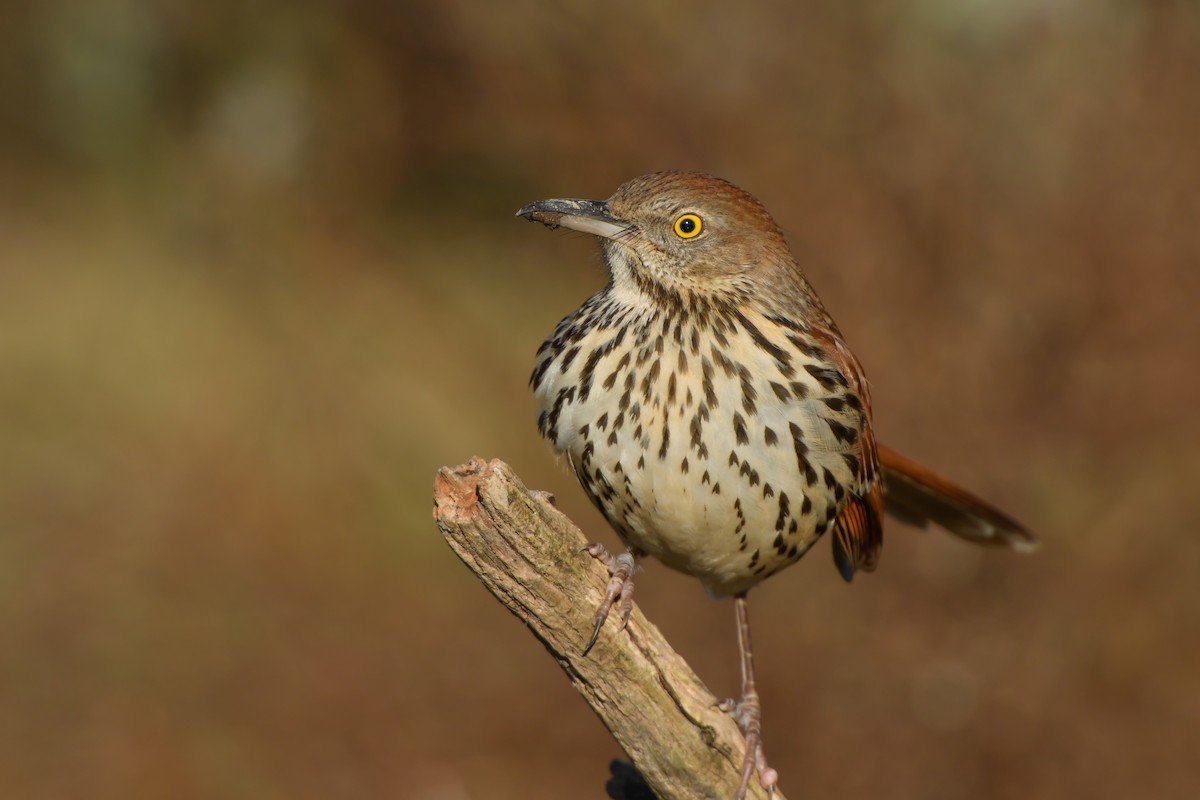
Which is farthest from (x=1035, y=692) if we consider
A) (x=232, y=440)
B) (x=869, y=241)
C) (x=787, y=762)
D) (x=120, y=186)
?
(x=120, y=186)

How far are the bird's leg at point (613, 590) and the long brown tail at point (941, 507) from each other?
1647 mm

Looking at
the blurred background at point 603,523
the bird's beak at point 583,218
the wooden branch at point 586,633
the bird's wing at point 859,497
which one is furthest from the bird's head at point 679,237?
the blurred background at point 603,523

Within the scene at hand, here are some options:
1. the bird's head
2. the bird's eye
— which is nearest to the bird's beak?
the bird's head

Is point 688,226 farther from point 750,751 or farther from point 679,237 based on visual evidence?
point 750,751

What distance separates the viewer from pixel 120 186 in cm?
1188

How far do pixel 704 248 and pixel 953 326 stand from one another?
4315 millimetres

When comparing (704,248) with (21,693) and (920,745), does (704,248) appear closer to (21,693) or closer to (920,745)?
(920,745)

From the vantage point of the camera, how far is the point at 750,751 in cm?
416

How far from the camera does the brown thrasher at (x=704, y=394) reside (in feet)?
13.3

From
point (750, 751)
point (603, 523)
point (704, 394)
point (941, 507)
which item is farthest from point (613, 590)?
point (603, 523)

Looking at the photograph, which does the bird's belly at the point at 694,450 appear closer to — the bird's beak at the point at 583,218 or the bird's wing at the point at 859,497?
the bird's wing at the point at 859,497

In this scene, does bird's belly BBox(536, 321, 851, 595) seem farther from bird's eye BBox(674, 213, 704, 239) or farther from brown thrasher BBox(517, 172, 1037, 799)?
bird's eye BBox(674, 213, 704, 239)

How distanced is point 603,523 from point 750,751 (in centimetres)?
470

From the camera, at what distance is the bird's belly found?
403cm
